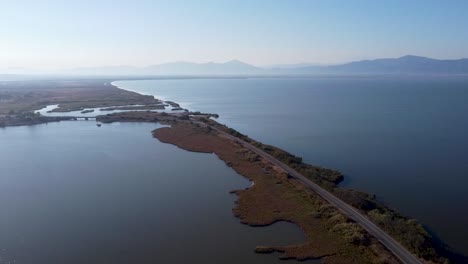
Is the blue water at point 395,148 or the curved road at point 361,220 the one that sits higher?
the curved road at point 361,220

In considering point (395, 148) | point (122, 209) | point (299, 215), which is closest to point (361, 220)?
point (299, 215)

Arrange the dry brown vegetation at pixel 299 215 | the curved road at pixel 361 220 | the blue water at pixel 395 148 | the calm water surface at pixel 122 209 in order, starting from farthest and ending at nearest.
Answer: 1. the blue water at pixel 395 148
2. the calm water surface at pixel 122 209
3. the dry brown vegetation at pixel 299 215
4. the curved road at pixel 361 220

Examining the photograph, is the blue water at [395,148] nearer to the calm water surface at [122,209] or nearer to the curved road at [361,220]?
the curved road at [361,220]

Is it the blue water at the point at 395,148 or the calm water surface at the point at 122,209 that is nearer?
the calm water surface at the point at 122,209

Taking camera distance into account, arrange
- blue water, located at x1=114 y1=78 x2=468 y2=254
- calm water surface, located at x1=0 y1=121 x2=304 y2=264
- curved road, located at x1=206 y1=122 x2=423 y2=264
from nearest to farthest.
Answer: curved road, located at x1=206 y1=122 x2=423 y2=264
calm water surface, located at x1=0 y1=121 x2=304 y2=264
blue water, located at x1=114 y1=78 x2=468 y2=254

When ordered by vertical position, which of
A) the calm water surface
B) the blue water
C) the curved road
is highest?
the curved road

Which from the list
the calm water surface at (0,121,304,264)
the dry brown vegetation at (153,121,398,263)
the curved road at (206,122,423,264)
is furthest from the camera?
the calm water surface at (0,121,304,264)

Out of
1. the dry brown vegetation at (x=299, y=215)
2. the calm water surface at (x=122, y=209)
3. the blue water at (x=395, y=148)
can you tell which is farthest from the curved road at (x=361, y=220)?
the calm water surface at (x=122, y=209)

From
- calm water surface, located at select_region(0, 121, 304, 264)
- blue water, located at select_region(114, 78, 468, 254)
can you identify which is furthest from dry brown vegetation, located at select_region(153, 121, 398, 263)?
blue water, located at select_region(114, 78, 468, 254)

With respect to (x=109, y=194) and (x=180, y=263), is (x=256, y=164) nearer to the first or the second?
(x=109, y=194)

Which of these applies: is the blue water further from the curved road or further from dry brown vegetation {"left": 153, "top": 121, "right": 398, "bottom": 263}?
dry brown vegetation {"left": 153, "top": 121, "right": 398, "bottom": 263}
